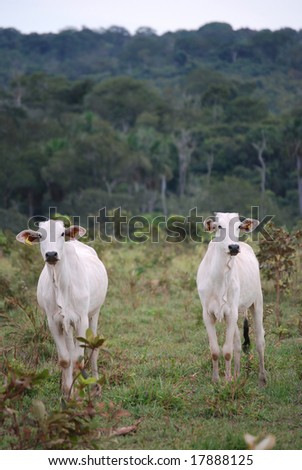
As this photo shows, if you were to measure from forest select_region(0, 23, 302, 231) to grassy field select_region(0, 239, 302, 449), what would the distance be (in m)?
11.9

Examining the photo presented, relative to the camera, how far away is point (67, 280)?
572cm

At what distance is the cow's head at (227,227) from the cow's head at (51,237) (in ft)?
3.35

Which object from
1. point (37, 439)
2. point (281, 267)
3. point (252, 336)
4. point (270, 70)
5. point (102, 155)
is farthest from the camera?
point (270, 70)

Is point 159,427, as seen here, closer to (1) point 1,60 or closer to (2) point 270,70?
(2) point 270,70

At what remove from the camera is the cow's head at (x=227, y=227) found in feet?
19.2

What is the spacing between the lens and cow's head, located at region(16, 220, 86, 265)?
17.9 ft

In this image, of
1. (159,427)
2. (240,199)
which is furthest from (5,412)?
(240,199)

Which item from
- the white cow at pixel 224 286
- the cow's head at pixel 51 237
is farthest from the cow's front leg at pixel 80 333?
the white cow at pixel 224 286

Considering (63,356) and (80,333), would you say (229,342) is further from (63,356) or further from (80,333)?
(63,356)

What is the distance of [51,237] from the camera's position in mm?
5547

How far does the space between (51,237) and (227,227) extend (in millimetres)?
1356

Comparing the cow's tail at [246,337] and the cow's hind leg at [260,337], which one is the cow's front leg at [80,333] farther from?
the cow's tail at [246,337]

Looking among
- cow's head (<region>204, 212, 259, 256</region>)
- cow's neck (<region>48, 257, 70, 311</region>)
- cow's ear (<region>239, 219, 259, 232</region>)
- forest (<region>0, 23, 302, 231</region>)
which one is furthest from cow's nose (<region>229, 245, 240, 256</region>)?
forest (<region>0, 23, 302, 231</region>)

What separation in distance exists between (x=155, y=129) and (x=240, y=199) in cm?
1377
